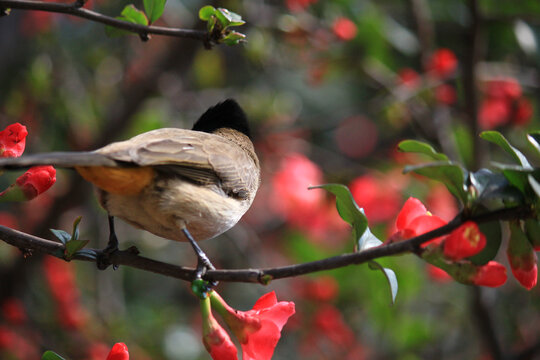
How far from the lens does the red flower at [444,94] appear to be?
135 inches

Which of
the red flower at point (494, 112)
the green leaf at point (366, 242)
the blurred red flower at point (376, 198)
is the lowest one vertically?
the blurred red flower at point (376, 198)

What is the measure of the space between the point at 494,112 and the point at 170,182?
256 cm

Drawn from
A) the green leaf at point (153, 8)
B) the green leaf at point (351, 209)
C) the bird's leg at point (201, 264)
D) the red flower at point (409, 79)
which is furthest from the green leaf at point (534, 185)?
the red flower at point (409, 79)

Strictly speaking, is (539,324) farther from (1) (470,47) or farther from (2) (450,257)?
(2) (450,257)

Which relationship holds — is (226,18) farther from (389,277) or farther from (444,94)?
(444,94)

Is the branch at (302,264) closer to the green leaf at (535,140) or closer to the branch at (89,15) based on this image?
the green leaf at (535,140)

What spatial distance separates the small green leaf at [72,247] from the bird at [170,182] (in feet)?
0.42

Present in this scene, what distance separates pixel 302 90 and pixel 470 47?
3191 mm

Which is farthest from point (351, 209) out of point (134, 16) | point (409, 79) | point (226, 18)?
point (409, 79)

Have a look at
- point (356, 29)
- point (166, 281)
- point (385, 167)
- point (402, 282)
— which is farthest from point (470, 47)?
point (166, 281)

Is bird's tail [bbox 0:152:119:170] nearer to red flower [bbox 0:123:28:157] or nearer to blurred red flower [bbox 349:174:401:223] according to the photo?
red flower [bbox 0:123:28:157]

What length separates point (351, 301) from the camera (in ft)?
11.0

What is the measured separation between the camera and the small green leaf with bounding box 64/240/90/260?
1280 mm

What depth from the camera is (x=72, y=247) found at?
129cm
